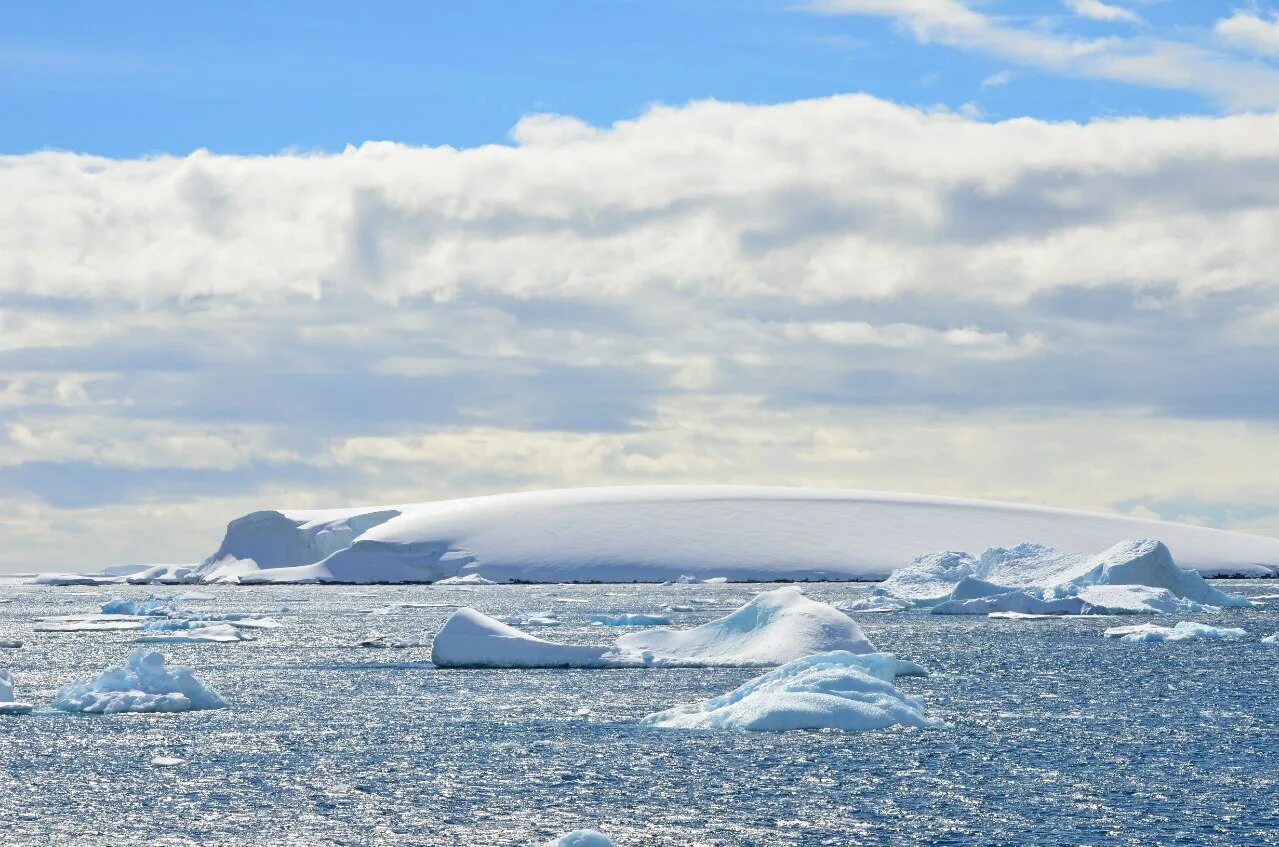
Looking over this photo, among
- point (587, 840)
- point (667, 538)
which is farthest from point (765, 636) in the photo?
point (667, 538)

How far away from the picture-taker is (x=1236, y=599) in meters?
64.9

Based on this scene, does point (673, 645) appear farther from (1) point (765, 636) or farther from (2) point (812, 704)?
(2) point (812, 704)

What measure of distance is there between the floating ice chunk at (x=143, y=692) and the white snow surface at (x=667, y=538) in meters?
80.6

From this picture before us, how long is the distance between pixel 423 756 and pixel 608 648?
47.0ft

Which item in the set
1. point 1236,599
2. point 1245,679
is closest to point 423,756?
point 1245,679

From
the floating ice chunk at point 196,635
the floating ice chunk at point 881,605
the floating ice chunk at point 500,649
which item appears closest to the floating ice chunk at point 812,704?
the floating ice chunk at point 500,649

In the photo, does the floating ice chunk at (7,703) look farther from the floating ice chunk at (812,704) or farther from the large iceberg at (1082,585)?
the large iceberg at (1082,585)

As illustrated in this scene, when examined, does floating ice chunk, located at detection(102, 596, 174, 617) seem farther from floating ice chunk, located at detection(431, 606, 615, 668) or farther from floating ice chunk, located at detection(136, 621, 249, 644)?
floating ice chunk, located at detection(431, 606, 615, 668)

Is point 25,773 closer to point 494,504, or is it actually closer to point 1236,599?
point 1236,599

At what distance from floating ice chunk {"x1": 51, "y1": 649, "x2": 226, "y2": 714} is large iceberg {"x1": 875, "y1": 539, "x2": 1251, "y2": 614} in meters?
39.6

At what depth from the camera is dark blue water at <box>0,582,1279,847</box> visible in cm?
1748

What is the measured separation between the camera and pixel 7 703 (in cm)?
2850

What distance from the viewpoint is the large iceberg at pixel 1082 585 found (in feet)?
198

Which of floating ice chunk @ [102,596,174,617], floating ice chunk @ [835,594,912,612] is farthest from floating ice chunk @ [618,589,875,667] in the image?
floating ice chunk @ [102,596,174,617]
